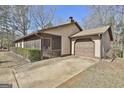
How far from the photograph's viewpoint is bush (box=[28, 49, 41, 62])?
53.7 ft

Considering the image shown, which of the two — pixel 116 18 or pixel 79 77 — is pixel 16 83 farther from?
pixel 116 18

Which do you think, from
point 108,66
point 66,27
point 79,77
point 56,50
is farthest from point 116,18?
point 79,77

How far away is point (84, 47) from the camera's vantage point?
56.7ft

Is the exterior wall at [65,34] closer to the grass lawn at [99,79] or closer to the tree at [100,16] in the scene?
the grass lawn at [99,79]

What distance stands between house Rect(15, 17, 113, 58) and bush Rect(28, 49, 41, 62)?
3.66ft

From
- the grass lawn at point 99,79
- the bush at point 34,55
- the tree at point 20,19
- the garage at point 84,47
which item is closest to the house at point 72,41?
the garage at point 84,47

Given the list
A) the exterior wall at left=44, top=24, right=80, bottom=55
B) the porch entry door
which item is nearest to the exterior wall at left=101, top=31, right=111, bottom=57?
the exterior wall at left=44, top=24, right=80, bottom=55

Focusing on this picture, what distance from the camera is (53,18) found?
43375 mm

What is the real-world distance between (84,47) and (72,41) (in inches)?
107

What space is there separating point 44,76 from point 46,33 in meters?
8.70

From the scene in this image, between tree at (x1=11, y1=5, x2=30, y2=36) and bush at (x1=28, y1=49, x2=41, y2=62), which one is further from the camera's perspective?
tree at (x1=11, y1=5, x2=30, y2=36)

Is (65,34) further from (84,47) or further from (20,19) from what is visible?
(20,19)

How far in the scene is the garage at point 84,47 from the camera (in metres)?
16.2

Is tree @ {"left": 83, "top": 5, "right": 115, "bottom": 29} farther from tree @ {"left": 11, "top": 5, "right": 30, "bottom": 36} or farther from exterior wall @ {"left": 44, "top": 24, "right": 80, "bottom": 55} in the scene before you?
tree @ {"left": 11, "top": 5, "right": 30, "bottom": 36}
